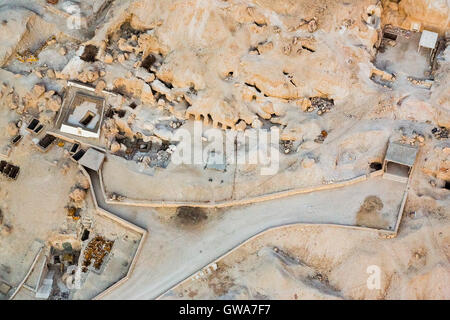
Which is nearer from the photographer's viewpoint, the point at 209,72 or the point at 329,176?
the point at 329,176

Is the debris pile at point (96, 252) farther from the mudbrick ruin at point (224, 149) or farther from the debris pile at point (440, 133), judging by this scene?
the debris pile at point (440, 133)

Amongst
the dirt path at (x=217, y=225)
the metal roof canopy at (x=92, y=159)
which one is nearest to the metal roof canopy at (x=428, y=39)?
the dirt path at (x=217, y=225)

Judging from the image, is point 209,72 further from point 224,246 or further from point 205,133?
point 224,246

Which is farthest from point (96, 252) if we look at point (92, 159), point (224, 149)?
point (224, 149)

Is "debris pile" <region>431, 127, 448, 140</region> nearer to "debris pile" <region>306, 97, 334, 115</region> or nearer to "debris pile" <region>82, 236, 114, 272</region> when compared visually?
"debris pile" <region>306, 97, 334, 115</region>

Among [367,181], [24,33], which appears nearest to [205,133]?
[367,181]

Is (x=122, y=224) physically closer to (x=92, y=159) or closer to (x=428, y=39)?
(x=92, y=159)
